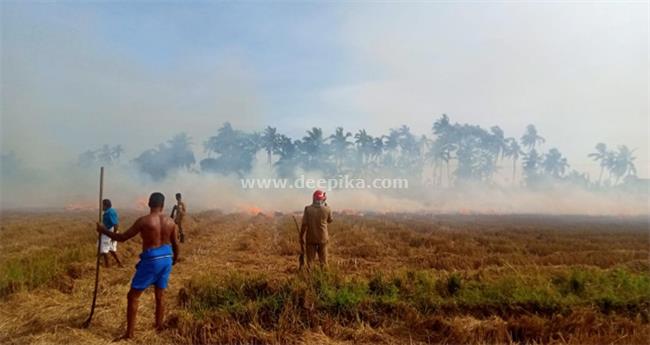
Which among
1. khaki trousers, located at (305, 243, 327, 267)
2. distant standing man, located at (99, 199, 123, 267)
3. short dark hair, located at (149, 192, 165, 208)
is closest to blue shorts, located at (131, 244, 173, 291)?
short dark hair, located at (149, 192, 165, 208)

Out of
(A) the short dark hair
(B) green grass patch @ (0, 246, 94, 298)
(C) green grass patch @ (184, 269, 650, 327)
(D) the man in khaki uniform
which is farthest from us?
(D) the man in khaki uniform

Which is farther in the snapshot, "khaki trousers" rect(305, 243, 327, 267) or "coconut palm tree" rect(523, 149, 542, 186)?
"coconut palm tree" rect(523, 149, 542, 186)

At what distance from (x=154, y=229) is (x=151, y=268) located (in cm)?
48

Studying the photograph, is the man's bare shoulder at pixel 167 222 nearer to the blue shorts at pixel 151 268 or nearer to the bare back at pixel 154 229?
the bare back at pixel 154 229

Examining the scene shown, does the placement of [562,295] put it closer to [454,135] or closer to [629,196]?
[454,135]

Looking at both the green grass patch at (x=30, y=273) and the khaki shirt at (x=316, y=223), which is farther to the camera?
the khaki shirt at (x=316, y=223)

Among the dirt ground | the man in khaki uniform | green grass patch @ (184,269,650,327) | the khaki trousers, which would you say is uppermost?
the man in khaki uniform

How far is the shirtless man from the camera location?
18.6 ft

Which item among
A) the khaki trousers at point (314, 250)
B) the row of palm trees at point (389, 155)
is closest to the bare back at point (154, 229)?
the khaki trousers at point (314, 250)

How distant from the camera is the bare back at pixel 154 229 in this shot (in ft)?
18.7

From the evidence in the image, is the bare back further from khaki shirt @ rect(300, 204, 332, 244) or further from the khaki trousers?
the khaki trousers

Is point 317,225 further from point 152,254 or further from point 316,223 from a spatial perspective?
point 152,254

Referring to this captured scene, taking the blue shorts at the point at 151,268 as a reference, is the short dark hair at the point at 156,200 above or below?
above

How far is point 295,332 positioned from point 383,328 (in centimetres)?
116
